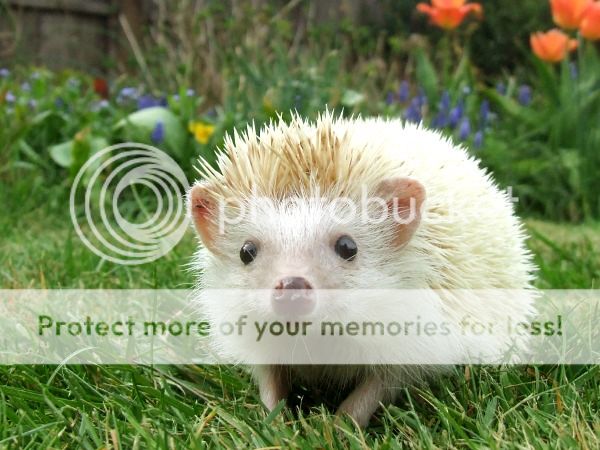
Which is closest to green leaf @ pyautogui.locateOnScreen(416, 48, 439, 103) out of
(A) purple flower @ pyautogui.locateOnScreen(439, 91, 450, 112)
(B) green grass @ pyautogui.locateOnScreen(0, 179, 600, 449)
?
(A) purple flower @ pyautogui.locateOnScreen(439, 91, 450, 112)

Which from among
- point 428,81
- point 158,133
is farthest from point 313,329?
point 428,81

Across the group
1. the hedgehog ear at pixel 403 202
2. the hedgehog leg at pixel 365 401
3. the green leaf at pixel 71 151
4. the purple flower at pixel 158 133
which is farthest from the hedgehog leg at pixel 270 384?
the purple flower at pixel 158 133

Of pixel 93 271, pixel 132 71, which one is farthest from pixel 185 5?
pixel 93 271

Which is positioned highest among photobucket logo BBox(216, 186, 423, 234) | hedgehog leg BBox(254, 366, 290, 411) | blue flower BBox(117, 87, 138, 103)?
photobucket logo BBox(216, 186, 423, 234)

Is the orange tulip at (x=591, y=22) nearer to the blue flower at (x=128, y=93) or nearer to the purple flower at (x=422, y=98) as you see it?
the purple flower at (x=422, y=98)

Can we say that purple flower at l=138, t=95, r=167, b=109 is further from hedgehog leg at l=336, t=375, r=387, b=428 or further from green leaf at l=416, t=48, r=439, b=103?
hedgehog leg at l=336, t=375, r=387, b=428
